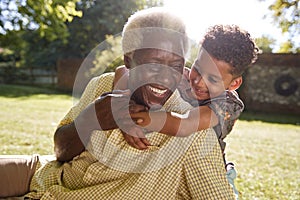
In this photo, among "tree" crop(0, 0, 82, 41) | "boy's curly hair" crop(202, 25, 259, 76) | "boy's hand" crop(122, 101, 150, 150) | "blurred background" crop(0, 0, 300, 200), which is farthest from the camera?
"tree" crop(0, 0, 82, 41)

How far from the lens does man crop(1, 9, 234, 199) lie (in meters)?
1.64

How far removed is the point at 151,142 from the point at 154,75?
1.00 feet

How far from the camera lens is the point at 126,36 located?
1764mm

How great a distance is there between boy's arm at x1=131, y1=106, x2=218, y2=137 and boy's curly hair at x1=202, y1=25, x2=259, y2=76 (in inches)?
17.4

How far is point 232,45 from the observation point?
2.01 m

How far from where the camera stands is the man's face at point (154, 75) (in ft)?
5.41

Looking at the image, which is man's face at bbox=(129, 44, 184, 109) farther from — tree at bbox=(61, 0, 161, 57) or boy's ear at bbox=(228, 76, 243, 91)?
tree at bbox=(61, 0, 161, 57)

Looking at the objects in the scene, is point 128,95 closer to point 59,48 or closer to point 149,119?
point 149,119

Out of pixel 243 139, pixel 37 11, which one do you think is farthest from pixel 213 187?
pixel 243 139

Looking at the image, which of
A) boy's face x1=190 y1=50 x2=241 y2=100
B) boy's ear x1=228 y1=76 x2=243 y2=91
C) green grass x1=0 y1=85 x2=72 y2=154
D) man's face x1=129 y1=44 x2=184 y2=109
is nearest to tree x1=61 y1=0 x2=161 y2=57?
green grass x1=0 y1=85 x2=72 y2=154

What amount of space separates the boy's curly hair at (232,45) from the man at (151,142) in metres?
0.39

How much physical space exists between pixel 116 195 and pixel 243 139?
664 centimetres

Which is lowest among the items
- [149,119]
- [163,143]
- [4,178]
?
[4,178]

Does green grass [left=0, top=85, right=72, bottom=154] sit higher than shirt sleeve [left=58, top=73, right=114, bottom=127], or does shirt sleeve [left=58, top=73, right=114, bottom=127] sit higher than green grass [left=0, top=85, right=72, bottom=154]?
shirt sleeve [left=58, top=73, right=114, bottom=127]
